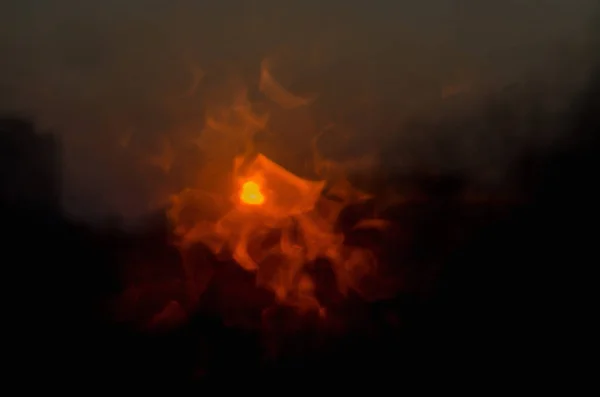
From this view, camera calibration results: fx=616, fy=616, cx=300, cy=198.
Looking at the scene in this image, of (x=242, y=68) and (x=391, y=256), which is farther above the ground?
(x=242, y=68)

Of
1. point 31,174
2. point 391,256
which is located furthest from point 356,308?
point 31,174

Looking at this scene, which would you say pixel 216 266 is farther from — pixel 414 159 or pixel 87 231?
pixel 414 159

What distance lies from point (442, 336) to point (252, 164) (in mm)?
581

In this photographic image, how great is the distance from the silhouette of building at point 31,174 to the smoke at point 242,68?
3 cm

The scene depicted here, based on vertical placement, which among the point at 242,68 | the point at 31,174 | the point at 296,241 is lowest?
the point at 296,241

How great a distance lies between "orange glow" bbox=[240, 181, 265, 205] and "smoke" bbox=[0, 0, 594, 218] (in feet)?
0.39

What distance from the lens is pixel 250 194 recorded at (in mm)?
1404

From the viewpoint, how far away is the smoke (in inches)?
54.7

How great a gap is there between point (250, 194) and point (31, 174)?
1.64 feet

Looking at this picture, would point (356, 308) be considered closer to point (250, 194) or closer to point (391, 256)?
point (391, 256)

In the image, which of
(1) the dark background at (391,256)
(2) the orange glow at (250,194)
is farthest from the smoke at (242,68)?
(2) the orange glow at (250,194)

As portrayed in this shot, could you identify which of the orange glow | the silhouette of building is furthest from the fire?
the silhouette of building

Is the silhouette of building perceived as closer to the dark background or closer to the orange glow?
the dark background

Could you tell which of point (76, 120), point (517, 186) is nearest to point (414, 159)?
point (517, 186)
